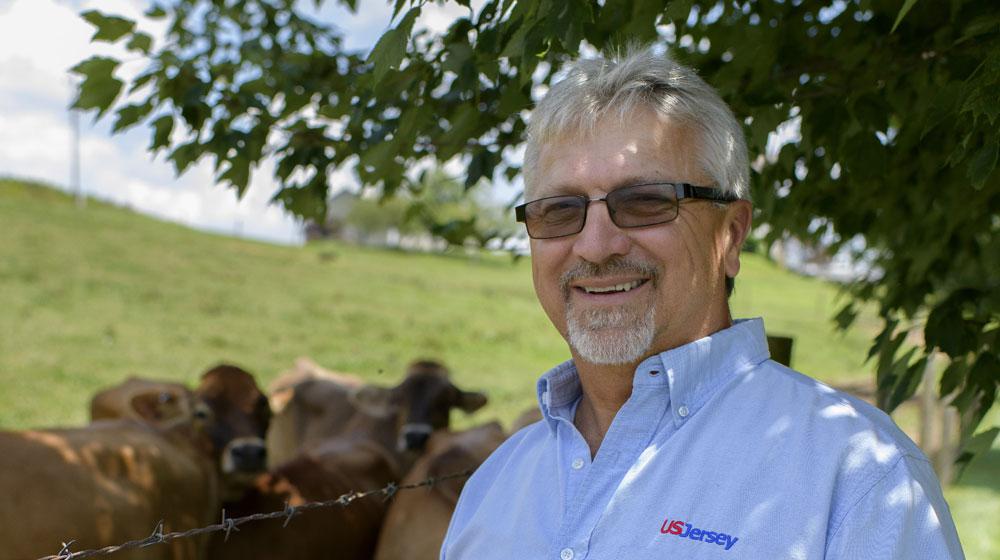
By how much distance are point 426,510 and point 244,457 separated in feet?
3.54

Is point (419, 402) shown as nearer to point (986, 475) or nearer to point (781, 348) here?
point (781, 348)

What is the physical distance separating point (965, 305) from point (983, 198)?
34cm

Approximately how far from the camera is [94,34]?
111 inches

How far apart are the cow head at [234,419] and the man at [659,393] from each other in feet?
9.78

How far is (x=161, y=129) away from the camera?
3.15m

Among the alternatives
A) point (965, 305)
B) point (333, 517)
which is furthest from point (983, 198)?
point (333, 517)

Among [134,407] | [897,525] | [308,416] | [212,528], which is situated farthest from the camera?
[308,416]

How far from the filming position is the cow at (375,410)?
8.03m

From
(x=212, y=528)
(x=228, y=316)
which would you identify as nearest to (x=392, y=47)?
(x=212, y=528)

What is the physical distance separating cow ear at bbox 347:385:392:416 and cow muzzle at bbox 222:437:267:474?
122 inches

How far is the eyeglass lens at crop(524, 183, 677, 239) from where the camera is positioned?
81.0 inches

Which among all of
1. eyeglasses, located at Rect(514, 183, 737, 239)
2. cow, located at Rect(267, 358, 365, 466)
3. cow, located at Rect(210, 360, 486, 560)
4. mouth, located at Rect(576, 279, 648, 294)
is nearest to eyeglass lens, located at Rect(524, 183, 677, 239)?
eyeglasses, located at Rect(514, 183, 737, 239)

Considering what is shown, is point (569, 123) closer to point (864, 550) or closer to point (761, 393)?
point (761, 393)

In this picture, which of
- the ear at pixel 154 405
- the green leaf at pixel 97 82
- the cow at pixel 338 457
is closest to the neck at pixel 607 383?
the green leaf at pixel 97 82
